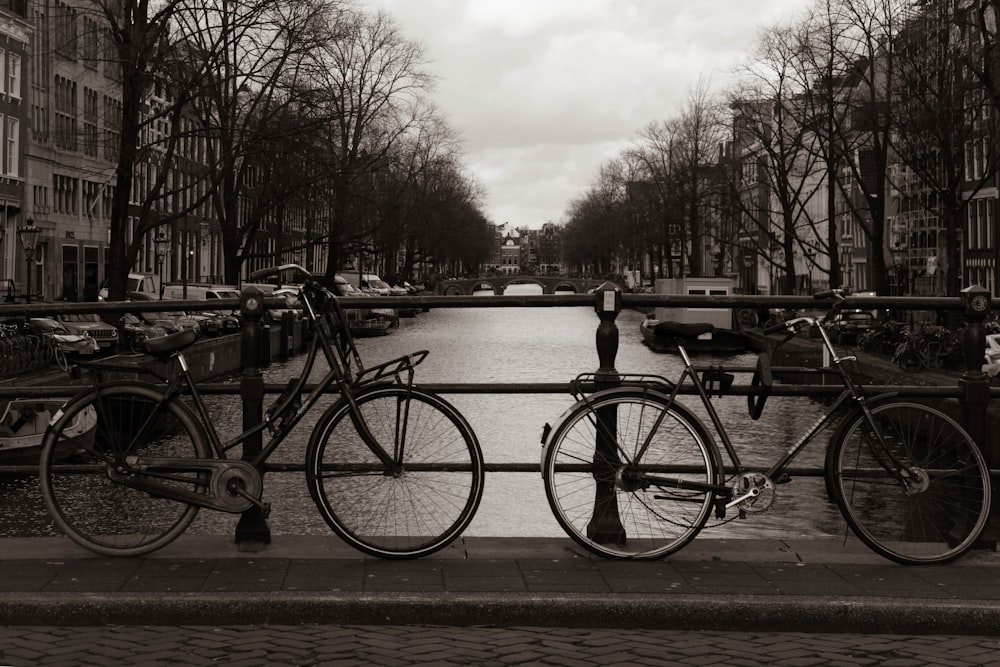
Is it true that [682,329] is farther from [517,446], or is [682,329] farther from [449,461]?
[517,446]

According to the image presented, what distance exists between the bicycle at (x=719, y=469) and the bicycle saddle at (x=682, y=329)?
11 millimetres

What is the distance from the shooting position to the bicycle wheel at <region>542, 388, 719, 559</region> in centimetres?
629

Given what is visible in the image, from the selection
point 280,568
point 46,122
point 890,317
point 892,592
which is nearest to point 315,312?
point 280,568

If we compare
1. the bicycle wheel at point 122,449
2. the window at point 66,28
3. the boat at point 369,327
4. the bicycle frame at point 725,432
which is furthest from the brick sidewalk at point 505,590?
the boat at point 369,327

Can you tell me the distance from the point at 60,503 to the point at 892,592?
3658 millimetres

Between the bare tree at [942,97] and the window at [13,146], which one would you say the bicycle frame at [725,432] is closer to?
the bare tree at [942,97]

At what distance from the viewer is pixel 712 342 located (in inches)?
243

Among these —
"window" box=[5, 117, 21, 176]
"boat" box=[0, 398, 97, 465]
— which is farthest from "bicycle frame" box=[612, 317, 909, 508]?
"window" box=[5, 117, 21, 176]

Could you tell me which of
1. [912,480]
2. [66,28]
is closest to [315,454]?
[912,480]

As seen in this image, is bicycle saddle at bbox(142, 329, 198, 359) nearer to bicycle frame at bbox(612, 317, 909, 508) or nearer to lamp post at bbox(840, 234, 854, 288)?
bicycle frame at bbox(612, 317, 909, 508)

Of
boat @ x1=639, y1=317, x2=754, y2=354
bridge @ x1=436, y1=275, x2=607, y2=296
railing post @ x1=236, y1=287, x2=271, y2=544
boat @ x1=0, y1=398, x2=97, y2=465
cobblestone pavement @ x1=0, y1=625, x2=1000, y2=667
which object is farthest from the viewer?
bridge @ x1=436, y1=275, x2=607, y2=296

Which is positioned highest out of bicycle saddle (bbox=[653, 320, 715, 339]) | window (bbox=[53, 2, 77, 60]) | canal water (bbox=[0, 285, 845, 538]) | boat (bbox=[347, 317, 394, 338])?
window (bbox=[53, 2, 77, 60])

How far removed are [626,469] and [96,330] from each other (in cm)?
2905

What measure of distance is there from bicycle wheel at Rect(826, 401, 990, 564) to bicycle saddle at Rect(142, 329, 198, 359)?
9.54 feet
